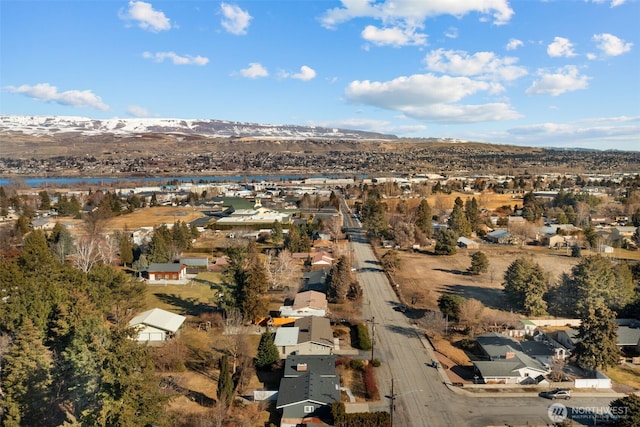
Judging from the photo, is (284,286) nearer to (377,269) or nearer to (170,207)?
(377,269)

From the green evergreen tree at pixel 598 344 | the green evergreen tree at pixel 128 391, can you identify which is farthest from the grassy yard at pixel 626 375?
the green evergreen tree at pixel 128 391

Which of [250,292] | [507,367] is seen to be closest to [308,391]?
[250,292]

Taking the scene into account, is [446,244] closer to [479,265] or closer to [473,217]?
[479,265]

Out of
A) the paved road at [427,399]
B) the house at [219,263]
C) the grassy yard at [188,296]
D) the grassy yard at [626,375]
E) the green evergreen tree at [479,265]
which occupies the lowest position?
the grassy yard at [188,296]

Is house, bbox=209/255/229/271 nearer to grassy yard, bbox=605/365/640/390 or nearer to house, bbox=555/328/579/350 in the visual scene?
house, bbox=555/328/579/350

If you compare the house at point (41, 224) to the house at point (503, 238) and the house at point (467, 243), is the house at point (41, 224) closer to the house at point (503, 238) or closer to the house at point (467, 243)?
the house at point (467, 243)

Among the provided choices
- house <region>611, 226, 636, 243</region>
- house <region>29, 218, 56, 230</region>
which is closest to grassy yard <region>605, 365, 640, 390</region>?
house <region>611, 226, 636, 243</region>

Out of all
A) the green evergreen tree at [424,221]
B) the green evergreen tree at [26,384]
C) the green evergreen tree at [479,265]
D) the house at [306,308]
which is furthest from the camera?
the green evergreen tree at [424,221]
